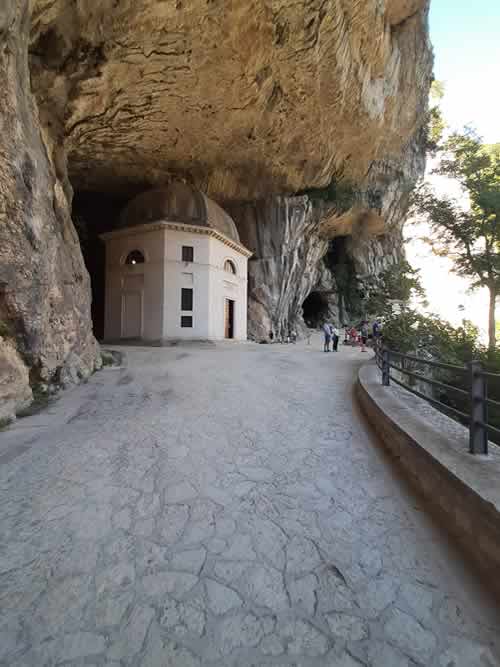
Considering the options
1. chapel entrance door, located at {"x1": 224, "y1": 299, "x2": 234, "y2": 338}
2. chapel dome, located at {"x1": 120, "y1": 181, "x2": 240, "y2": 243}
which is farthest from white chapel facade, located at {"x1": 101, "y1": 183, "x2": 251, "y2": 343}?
chapel entrance door, located at {"x1": 224, "y1": 299, "x2": 234, "y2": 338}

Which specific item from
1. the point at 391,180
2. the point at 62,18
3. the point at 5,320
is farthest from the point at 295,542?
the point at 391,180

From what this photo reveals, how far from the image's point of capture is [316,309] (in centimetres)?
3158

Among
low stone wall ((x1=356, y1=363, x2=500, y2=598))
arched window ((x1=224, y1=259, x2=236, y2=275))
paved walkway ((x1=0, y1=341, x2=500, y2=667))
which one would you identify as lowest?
paved walkway ((x1=0, y1=341, x2=500, y2=667))

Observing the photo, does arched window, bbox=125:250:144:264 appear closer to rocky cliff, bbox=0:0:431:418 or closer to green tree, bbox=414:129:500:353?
rocky cliff, bbox=0:0:431:418

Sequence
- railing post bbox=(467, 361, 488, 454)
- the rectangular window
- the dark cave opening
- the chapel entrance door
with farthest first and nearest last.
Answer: the dark cave opening < the chapel entrance door < the rectangular window < railing post bbox=(467, 361, 488, 454)

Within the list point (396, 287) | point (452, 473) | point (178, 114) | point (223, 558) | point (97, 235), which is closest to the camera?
point (223, 558)

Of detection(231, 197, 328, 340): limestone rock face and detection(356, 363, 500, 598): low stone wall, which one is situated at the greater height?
detection(231, 197, 328, 340): limestone rock face

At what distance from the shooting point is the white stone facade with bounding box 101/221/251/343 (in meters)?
16.9

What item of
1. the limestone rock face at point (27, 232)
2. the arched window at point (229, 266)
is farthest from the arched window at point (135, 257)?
the limestone rock face at point (27, 232)

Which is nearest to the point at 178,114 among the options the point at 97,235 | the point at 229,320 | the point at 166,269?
the point at 166,269

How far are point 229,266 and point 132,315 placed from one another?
6.38 m

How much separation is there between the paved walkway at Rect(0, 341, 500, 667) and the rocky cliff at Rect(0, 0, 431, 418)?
321 cm

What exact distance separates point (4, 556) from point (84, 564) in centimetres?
59

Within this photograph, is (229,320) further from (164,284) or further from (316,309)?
(316,309)
